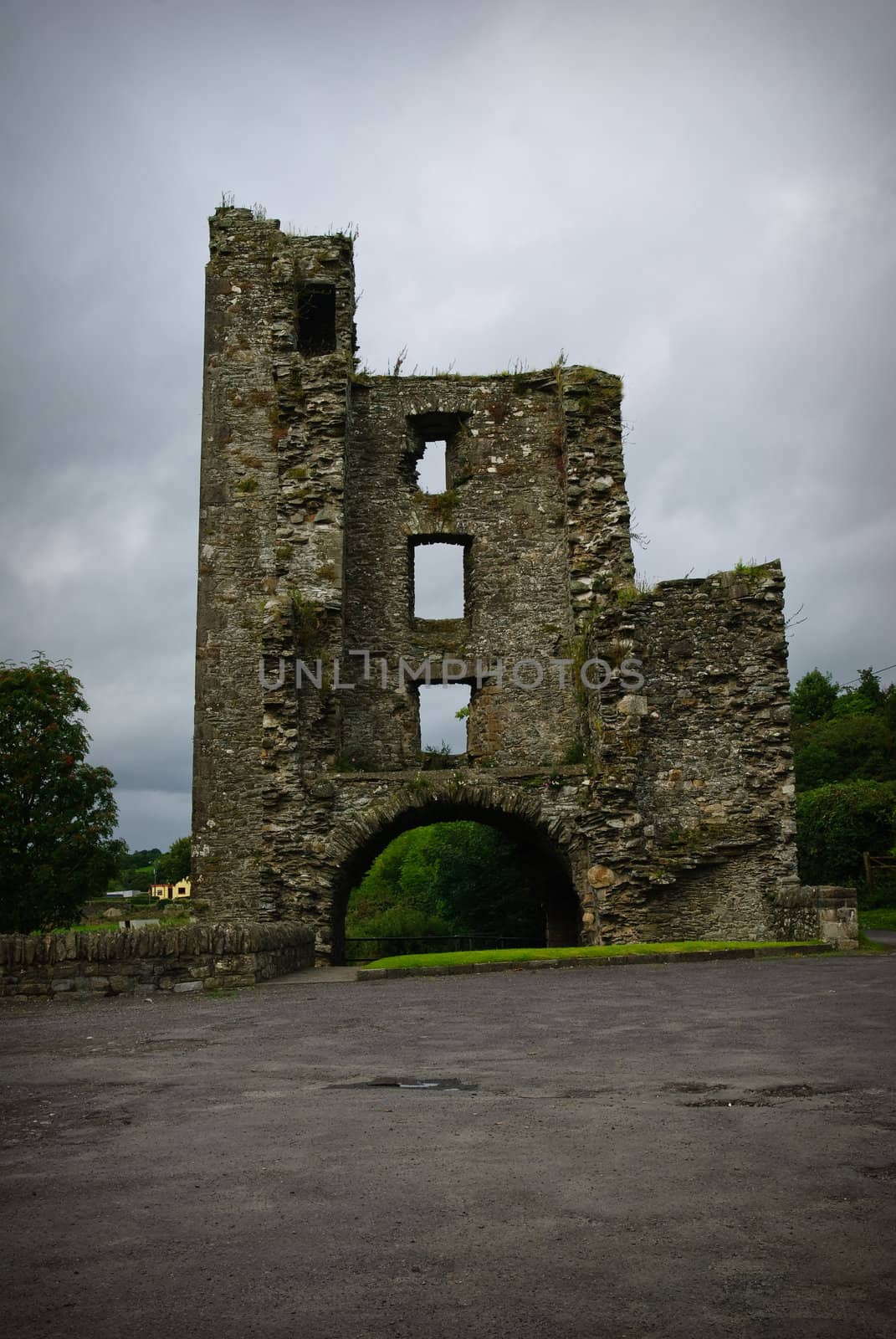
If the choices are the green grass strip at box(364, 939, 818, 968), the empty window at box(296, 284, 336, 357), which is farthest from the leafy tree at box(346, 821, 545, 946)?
the empty window at box(296, 284, 336, 357)

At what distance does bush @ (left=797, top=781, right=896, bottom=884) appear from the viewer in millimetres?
34719

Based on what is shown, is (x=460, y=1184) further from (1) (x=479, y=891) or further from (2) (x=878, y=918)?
(2) (x=878, y=918)

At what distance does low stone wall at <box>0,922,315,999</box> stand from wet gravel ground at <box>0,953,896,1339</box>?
4089mm

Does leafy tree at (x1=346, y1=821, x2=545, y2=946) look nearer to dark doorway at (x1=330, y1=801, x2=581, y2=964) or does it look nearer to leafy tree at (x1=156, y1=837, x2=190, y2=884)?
dark doorway at (x1=330, y1=801, x2=581, y2=964)

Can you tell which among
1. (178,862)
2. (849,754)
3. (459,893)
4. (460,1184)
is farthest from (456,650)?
(178,862)

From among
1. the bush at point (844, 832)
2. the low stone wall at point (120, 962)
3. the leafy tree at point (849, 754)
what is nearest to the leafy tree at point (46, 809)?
the low stone wall at point (120, 962)

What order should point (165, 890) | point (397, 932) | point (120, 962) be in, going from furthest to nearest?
point (165, 890) < point (397, 932) < point (120, 962)

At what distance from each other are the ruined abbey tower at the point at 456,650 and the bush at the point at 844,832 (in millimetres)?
16532

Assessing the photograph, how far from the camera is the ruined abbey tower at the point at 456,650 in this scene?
17594 millimetres

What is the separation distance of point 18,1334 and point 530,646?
18.0 metres

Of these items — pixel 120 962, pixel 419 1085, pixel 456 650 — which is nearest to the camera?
pixel 419 1085

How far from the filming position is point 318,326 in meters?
22.5

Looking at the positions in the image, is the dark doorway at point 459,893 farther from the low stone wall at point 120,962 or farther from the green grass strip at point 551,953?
the low stone wall at point 120,962

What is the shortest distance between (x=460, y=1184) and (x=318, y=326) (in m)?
20.9
